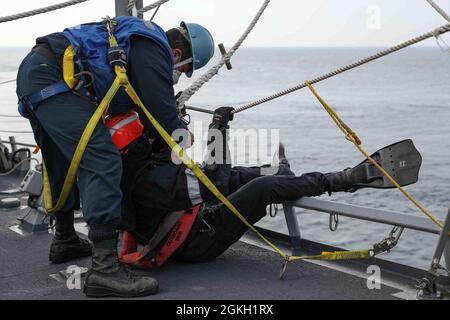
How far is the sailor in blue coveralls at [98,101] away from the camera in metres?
3.42

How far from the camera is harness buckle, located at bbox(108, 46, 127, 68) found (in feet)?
11.0

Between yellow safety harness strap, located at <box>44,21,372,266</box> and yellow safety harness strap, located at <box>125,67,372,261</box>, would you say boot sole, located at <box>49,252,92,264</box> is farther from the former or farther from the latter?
yellow safety harness strap, located at <box>125,67,372,261</box>

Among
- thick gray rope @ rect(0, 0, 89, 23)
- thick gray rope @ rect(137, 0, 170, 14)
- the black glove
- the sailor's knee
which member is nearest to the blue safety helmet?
the black glove

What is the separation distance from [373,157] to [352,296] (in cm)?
117

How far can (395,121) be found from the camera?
33.0 metres

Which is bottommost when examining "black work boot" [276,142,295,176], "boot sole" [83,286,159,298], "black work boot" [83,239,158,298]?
"boot sole" [83,286,159,298]

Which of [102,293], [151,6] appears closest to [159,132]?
[102,293]

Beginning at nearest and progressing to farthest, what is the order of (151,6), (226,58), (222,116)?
1. (222,116)
2. (226,58)
3. (151,6)

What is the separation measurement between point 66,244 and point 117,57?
138 centimetres

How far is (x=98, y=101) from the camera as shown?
11.7 feet

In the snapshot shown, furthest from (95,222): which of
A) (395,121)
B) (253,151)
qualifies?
(395,121)

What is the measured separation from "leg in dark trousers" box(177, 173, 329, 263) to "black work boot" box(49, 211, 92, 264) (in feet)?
2.15

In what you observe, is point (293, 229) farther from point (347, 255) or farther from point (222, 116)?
point (222, 116)

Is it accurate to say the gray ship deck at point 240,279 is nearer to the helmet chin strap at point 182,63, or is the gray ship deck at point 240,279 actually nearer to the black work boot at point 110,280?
the black work boot at point 110,280
